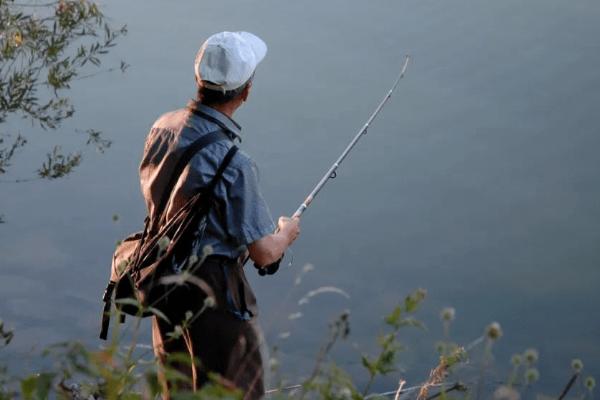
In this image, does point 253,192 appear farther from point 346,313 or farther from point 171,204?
point 346,313

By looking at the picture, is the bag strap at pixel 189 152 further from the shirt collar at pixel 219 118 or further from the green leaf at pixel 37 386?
the green leaf at pixel 37 386

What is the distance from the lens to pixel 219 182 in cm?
509

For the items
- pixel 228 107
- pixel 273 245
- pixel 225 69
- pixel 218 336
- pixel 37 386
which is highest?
pixel 225 69

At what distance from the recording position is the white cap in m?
5.27

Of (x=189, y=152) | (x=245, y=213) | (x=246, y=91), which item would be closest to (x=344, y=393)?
(x=245, y=213)

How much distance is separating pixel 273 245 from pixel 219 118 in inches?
23.6

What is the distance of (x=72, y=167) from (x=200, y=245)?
16.9 feet

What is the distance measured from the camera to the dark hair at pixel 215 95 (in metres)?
5.30

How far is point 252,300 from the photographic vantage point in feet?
17.5

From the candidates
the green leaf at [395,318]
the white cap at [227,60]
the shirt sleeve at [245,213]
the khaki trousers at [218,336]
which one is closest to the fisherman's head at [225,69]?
the white cap at [227,60]

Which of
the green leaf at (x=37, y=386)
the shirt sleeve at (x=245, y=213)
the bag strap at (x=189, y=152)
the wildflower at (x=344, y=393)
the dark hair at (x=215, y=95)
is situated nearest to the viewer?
the green leaf at (x=37, y=386)

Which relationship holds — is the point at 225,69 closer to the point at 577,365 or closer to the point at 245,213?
the point at 245,213

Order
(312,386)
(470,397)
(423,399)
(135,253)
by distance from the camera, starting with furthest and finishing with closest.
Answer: (135,253)
(423,399)
(470,397)
(312,386)

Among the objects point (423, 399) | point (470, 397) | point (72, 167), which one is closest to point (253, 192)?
point (423, 399)
